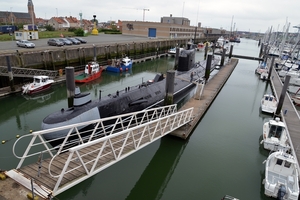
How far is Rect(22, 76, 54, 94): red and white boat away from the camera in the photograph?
68.1 ft

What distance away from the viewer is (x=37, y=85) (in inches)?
840

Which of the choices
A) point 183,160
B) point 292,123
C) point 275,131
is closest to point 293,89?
point 292,123

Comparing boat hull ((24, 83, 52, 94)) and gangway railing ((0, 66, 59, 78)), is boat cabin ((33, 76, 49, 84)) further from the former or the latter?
gangway railing ((0, 66, 59, 78))

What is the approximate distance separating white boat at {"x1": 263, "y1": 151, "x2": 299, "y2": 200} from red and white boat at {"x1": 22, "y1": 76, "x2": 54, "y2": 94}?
66.5 feet

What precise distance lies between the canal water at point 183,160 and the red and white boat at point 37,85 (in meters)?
0.77

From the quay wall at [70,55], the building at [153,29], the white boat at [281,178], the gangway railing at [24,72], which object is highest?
the building at [153,29]

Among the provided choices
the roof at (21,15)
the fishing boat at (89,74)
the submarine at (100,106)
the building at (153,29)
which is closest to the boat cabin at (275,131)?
the submarine at (100,106)

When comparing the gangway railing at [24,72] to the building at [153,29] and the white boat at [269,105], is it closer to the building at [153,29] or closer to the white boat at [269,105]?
the white boat at [269,105]

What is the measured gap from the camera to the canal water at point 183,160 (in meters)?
10.0

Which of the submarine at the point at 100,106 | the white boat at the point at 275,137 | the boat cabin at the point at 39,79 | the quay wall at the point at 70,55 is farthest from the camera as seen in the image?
the quay wall at the point at 70,55

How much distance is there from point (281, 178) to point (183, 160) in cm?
491

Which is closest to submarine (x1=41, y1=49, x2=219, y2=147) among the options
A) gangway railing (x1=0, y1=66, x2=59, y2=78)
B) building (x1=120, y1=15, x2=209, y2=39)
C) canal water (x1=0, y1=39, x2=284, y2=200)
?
canal water (x1=0, y1=39, x2=284, y2=200)

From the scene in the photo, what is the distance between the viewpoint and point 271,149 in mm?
13508

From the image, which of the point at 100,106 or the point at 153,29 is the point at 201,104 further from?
the point at 153,29
